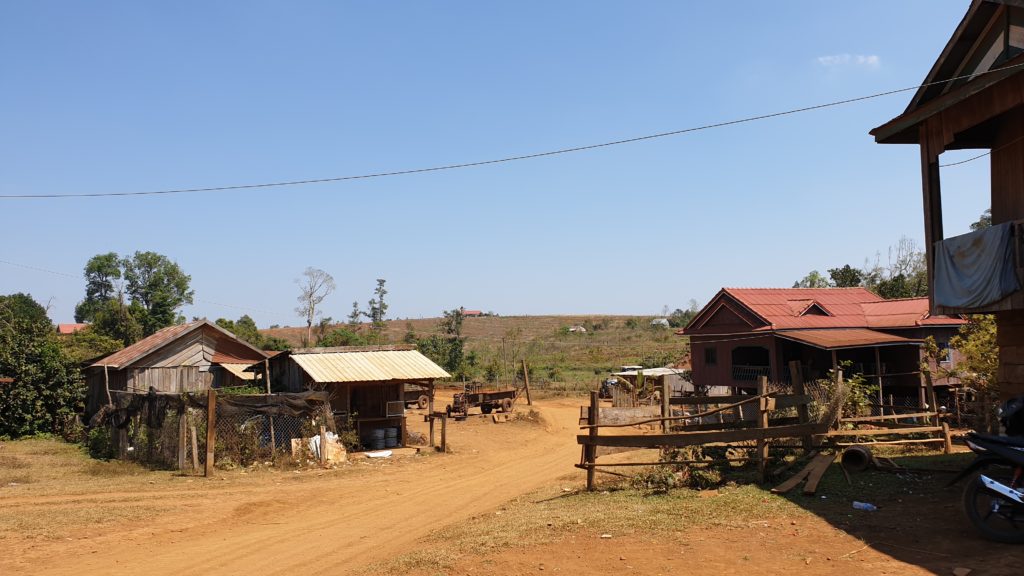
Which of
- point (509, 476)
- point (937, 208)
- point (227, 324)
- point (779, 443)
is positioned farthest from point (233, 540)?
point (227, 324)

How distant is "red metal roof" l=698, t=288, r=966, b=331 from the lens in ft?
93.6

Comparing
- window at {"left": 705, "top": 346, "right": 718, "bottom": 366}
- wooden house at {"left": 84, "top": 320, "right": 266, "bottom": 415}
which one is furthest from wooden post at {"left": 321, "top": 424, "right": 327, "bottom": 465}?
window at {"left": 705, "top": 346, "right": 718, "bottom": 366}

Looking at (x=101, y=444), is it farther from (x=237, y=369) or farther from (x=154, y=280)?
(x=154, y=280)

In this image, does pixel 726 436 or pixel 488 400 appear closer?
pixel 726 436

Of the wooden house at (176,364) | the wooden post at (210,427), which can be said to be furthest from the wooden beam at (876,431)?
the wooden house at (176,364)

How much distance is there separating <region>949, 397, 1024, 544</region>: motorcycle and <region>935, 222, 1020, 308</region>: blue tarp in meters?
4.05

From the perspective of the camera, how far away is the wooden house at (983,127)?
11117 millimetres

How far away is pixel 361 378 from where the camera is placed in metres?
21.6

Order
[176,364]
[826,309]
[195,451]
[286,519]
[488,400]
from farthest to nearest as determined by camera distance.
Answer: [488,400] → [826,309] → [176,364] → [195,451] → [286,519]

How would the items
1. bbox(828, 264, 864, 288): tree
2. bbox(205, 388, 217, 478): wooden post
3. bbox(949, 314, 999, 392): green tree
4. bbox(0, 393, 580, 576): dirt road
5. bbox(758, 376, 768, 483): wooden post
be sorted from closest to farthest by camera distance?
1. bbox(0, 393, 580, 576): dirt road
2. bbox(758, 376, 768, 483): wooden post
3. bbox(205, 388, 217, 478): wooden post
4. bbox(949, 314, 999, 392): green tree
5. bbox(828, 264, 864, 288): tree

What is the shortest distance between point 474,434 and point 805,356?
14325 millimetres

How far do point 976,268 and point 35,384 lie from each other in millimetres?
27744

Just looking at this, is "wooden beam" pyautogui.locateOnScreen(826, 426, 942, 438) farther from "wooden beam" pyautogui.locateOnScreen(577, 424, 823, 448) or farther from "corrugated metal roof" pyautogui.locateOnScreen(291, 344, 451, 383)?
"corrugated metal roof" pyautogui.locateOnScreen(291, 344, 451, 383)

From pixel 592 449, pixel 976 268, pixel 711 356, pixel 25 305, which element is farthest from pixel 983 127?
pixel 25 305
